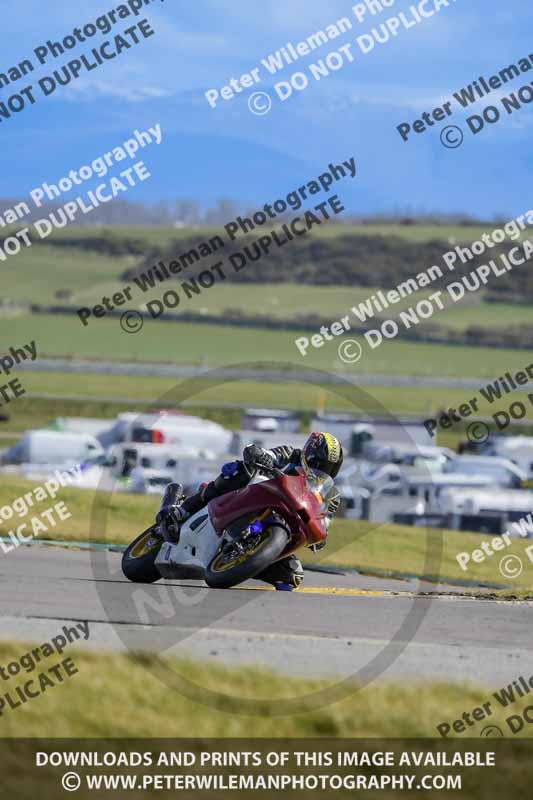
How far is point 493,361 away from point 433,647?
91.1 metres

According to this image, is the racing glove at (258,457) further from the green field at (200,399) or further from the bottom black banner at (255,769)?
the green field at (200,399)

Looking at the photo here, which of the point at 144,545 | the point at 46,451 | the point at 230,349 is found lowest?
the point at 230,349

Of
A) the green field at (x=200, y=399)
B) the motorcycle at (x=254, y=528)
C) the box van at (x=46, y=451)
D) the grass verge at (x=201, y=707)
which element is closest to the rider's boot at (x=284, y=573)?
the motorcycle at (x=254, y=528)

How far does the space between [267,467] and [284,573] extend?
4.03ft

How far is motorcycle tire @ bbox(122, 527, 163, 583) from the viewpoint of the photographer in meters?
11.7

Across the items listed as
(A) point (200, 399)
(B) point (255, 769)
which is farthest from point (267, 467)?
(A) point (200, 399)

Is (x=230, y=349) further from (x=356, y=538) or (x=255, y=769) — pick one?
(x=255, y=769)

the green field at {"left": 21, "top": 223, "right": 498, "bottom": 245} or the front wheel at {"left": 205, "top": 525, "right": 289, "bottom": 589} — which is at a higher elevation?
the green field at {"left": 21, "top": 223, "right": 498, "bottom": 245}

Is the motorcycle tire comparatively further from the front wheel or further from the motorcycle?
the front wheel

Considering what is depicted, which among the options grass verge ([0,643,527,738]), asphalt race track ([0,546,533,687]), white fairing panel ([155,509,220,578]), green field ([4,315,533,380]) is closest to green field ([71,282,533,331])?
green field ([4,315,533,380])

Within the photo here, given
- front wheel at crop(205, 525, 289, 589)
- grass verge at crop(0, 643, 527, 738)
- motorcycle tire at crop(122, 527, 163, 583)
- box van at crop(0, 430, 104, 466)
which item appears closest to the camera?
grass verge at crop(0, 643, 527, 738)

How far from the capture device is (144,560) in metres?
11.7

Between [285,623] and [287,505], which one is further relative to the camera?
[287,505]

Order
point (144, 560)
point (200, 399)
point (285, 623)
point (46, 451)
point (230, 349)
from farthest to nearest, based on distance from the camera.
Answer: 1. point (230, 349)
2. point (200, 399)
3. point (46, 451)
4. point (144, 560)
5. point (285, 623)
